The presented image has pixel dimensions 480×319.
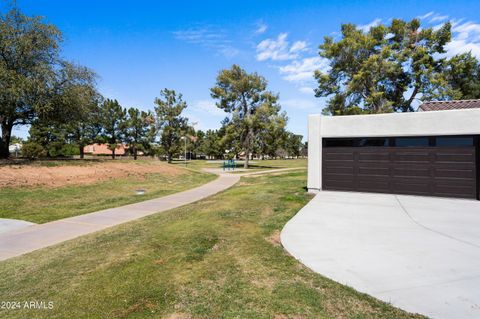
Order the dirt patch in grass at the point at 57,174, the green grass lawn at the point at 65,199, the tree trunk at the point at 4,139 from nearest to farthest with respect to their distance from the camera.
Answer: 1. the green grass lawn at the point at 65,199
2. the dirt patch in grass at the point at 57,174
3. the tree trunk at the point at 4,139

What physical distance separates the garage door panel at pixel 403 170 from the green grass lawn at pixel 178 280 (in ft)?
24.4

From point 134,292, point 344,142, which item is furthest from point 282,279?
A: point 344,142

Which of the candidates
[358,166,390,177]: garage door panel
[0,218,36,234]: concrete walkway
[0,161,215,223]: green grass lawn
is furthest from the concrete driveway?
[0,161,215,223]: green grass lawn

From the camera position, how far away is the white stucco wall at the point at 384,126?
37.1ft

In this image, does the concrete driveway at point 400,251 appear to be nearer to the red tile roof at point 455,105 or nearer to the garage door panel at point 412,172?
the garage door panel at point 412,172

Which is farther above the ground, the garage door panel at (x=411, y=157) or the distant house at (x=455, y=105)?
the distant house at (x=455, y=105)

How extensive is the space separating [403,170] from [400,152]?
A: 83 cm

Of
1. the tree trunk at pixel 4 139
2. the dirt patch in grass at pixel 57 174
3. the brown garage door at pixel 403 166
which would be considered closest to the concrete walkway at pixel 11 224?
the dirt patch in grass at pixel 57 174

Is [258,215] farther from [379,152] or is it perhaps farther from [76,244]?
[379,152]

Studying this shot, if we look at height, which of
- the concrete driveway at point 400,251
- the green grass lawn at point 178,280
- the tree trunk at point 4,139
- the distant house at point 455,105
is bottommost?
the green grass lawn at point 178,280

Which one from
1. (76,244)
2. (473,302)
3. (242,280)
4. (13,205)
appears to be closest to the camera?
(473,302)

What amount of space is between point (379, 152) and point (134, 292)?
480 inches

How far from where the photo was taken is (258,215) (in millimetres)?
8984

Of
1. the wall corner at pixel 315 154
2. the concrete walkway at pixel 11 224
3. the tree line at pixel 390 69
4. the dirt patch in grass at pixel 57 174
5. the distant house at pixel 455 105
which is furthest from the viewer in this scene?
the tree line at pixel 390 69
